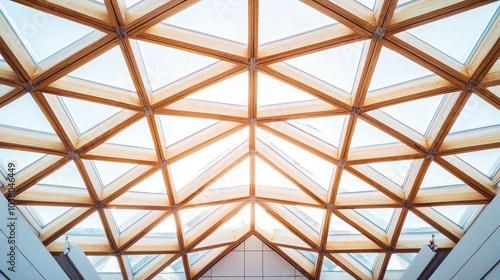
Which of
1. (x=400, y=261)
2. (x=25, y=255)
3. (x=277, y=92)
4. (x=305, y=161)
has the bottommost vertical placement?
(x=25, y=255)

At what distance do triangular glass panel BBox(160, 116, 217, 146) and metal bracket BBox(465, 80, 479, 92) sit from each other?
1226cm

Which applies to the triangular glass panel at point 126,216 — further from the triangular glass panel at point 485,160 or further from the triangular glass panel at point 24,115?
the triangular glass panel at point 485,160

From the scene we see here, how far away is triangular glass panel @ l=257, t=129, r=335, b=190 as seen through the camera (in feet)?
75.3

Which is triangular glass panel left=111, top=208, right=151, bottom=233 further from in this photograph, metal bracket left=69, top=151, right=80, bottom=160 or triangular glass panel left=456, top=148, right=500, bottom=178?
triangular glass panel left=456, top=148, right=500, bottom=178

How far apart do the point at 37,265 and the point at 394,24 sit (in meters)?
18.4

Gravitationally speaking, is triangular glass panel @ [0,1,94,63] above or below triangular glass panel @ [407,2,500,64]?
above

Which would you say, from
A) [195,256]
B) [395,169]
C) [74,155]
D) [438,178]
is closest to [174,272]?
[195,256]

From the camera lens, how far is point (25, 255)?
54.3ft

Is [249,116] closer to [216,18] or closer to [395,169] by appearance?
[216,18]

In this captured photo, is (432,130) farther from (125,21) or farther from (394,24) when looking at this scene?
(125,21)

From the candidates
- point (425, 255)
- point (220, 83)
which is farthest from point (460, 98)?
point (220, 83)

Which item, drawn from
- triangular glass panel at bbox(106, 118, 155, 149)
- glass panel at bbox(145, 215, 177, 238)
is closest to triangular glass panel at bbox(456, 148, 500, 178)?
triangular glass panel at bbox(106, 118, 155, 149)

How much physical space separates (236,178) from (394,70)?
1315 cm

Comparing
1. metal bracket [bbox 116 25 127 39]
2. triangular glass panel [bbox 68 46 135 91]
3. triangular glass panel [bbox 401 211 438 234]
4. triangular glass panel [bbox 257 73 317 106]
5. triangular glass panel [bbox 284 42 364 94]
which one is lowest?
triangular glass panel [bbox 401 211 438 234]
